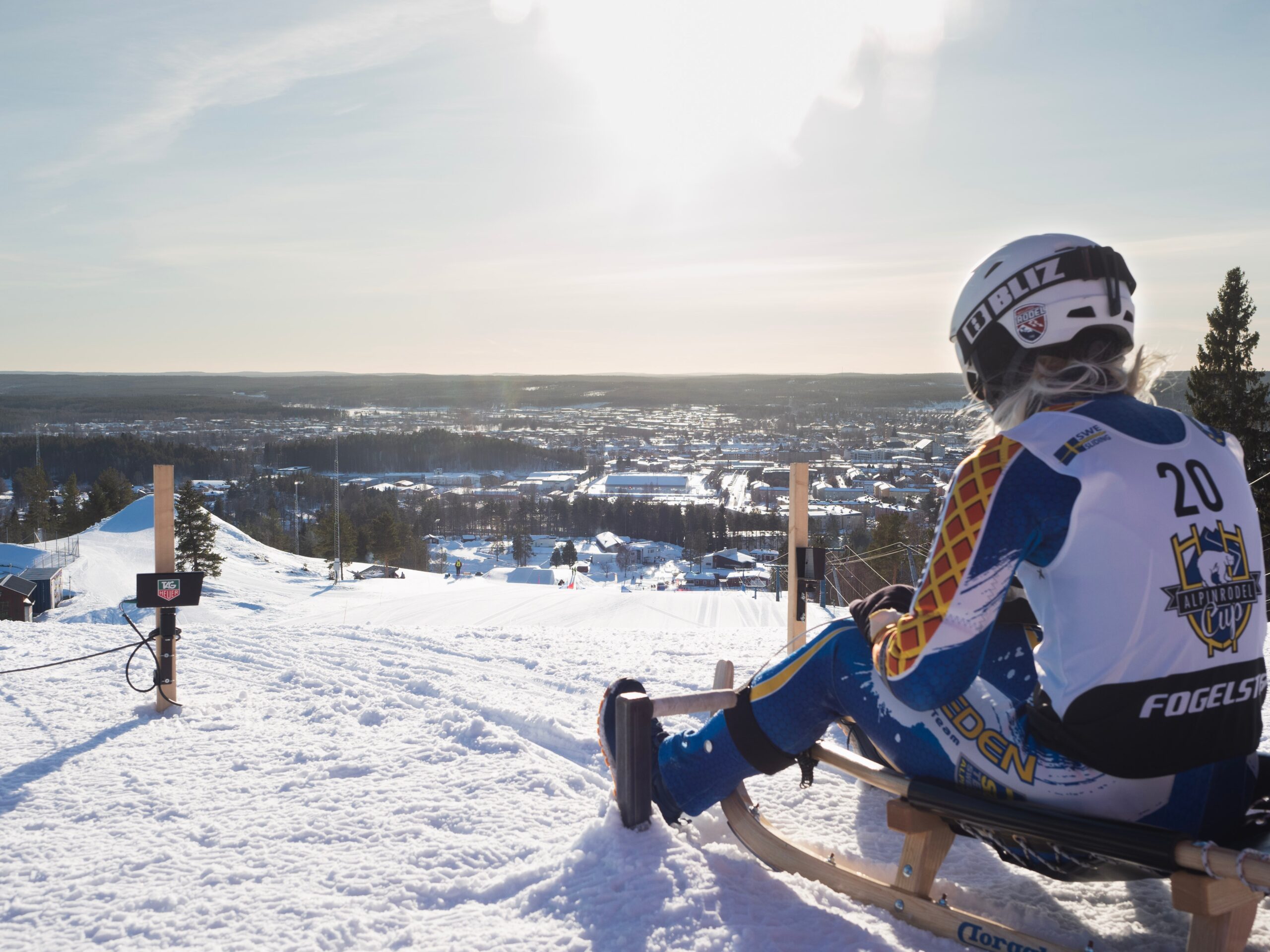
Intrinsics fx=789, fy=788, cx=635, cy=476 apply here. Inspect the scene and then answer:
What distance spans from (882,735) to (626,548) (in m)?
59.8

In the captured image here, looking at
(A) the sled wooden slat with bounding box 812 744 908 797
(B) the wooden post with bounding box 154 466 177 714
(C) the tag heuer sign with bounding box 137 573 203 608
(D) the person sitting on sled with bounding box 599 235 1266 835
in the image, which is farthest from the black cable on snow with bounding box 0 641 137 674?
(D) the person sitting on sled with bounding box 599 235 1266 835

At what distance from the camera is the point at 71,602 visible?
2400cm

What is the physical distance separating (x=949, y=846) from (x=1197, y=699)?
687 millimetres

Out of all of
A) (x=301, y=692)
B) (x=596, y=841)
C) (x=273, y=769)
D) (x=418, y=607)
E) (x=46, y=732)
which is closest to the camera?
(x=596, y=841)

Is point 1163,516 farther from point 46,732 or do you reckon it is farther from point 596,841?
point 46,732

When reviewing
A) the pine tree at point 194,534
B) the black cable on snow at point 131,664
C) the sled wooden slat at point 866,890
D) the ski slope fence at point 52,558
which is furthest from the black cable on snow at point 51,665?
the ski slope fence at point 52,558

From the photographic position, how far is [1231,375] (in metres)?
21.1

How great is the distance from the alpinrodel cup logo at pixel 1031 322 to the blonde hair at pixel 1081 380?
0.16 feet

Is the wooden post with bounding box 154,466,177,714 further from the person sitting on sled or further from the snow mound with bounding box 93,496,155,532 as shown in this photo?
the snow mound with bounding box 93,496,155,532

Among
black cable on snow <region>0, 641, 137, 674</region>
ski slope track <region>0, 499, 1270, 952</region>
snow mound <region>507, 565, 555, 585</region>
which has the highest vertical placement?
ski slope track <region>0, 499, 1270, 952</region>

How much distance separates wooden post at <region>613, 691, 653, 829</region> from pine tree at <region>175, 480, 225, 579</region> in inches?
1221

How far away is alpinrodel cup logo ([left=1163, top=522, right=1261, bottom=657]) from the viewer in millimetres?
1399

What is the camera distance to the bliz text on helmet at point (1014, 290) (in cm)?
174

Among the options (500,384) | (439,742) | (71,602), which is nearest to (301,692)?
(439,742)
